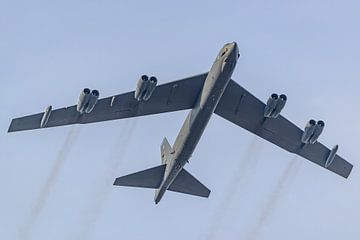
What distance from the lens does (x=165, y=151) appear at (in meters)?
68.9

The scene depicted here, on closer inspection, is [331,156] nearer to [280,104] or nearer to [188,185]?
[280,104]

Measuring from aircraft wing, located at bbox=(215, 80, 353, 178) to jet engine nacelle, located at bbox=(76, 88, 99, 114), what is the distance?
1045cm


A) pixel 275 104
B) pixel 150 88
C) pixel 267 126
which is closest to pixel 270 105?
pixel 275 104

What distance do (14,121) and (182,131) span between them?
1297 cm

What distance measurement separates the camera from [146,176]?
68.4 metres

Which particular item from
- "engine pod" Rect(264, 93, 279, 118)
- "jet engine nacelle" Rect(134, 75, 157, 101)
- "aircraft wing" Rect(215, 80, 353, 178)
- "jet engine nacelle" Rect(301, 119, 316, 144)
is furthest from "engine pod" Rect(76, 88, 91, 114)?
"jet engine nacelle" Rect(301, 119, 316, 144)

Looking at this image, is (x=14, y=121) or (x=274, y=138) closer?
(x=14, y=121)

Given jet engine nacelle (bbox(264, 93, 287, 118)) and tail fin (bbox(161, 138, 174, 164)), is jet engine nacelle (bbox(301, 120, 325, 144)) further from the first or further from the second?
tail fin (bbox(161, 138, 174, 164))

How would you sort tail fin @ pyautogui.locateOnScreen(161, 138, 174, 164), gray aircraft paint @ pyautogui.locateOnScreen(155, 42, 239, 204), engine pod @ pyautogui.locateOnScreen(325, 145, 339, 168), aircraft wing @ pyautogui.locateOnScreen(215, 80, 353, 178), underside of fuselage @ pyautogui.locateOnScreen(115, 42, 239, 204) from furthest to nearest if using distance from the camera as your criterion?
engine pod @ pyautogui.locateOnScreen(325, 145, 339, 168) < tail fin @ pyautogui.locateOnScreen(161, 138, 174, 164) < aircraft wing @ pyautogui.locateOnScreen(215, 80, 353, 178) < underside of fuselage @ pyautogui.locateOnScreen(115, 42, 239, 204) < gray aircraft paint @ pyautogui.locateOnScreen(155, 42, 239, 204)

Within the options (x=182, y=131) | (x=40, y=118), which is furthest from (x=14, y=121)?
(x=182, y=131)

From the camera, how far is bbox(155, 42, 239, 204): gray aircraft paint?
5938cm

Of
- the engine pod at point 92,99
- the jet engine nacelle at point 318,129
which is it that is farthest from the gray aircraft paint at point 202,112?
the jet engine nacelle at point 318,129

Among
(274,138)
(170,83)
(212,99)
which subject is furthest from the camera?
(274,138)

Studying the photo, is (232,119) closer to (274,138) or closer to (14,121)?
(274,138)
